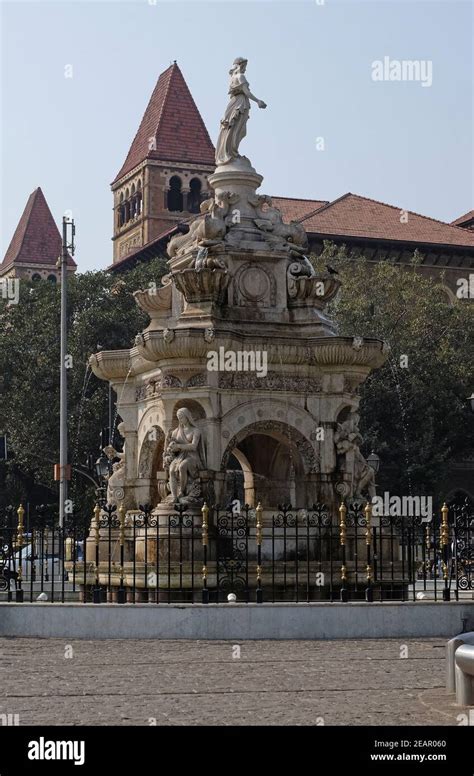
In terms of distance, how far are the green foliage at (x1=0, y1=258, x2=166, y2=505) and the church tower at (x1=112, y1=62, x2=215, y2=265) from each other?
51.7 meters

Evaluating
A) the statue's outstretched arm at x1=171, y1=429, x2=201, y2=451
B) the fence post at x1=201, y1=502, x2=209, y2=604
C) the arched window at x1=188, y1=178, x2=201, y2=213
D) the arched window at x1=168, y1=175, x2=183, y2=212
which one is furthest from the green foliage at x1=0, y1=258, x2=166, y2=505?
the arched window at x1=168, y1=175, x2=183, y2=212

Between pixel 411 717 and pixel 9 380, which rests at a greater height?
pixel 9 380

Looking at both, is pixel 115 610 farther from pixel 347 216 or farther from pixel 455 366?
pixel 347 216

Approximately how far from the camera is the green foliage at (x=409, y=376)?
153 ft

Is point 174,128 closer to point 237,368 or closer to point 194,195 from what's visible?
point 194,195

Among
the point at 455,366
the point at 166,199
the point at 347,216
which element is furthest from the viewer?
the point at 166,199

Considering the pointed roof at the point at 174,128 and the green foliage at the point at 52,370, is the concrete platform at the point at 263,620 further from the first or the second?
the pointed roof at the point at 174,128

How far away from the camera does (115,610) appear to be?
1720 cm

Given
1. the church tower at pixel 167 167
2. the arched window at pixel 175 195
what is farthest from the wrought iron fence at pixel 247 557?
the arched window at pixel 175 195

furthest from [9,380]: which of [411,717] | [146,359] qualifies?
[411,717]

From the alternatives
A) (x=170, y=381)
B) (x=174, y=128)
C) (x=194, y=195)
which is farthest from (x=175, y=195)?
(x=170, y=381)

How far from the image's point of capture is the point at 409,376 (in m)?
47.3

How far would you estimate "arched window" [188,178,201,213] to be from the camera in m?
→ 110
